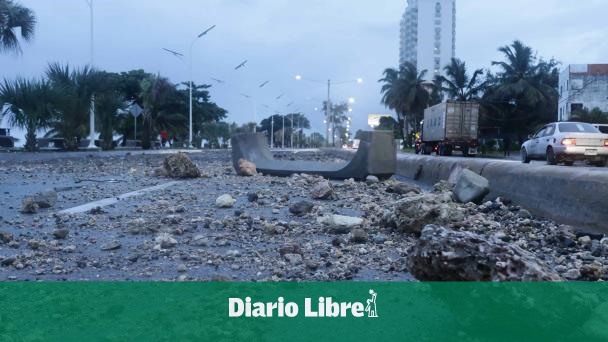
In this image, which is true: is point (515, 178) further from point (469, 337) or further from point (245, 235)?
point (469, 337)

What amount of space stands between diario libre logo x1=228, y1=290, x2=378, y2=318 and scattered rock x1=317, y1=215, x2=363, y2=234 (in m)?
2.30

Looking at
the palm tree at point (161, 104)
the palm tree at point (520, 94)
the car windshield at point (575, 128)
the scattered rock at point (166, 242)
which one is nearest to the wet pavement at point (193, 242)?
the scattered rock at point (166, 242)

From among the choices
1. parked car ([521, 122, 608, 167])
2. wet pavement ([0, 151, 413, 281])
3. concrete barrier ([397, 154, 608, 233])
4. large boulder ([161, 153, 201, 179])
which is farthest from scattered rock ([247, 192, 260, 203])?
parked car ([521, 122, 608, 167])

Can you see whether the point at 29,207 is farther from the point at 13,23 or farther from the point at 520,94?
the point at 520,94

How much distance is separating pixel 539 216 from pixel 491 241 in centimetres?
447

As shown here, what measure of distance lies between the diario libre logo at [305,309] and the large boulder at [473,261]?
1.33 ft

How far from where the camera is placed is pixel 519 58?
211ft

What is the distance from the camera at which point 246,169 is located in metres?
13.3

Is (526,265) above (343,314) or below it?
above

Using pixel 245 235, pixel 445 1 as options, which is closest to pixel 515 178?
pixel 245 235

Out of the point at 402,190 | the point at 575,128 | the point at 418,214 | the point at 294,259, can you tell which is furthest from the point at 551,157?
the point at 294,259

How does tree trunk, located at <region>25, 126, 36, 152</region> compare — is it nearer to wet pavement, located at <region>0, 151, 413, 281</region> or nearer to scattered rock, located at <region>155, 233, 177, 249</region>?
wet pavement, located at <region>0, 151, 413, 281</region>

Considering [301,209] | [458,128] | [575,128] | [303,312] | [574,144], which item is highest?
[458,128]

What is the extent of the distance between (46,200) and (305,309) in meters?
5.19
